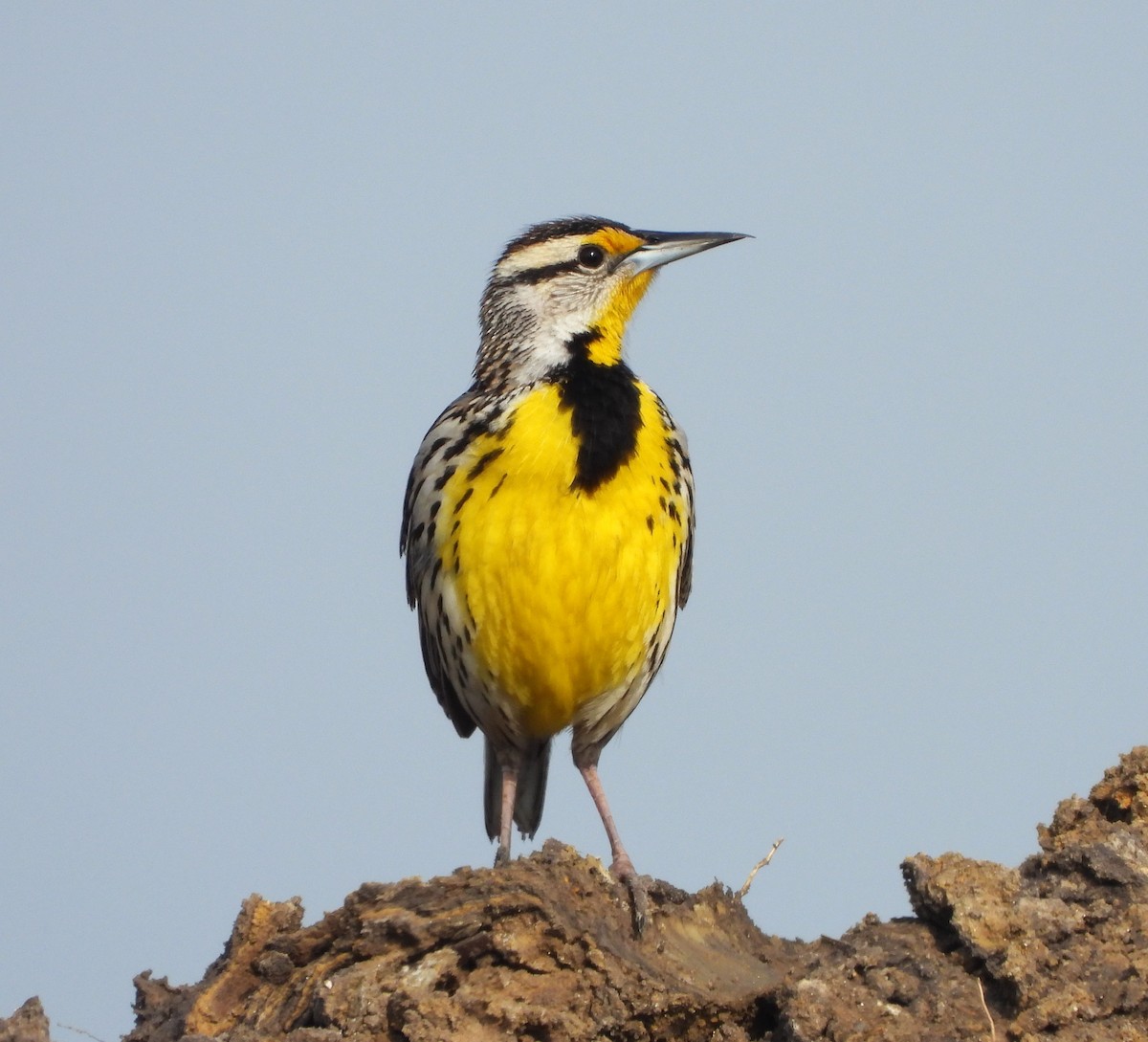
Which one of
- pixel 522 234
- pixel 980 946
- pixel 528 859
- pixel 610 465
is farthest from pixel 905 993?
pixel 522 234

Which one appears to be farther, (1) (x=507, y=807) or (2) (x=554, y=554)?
(1) (x=507, y=807)

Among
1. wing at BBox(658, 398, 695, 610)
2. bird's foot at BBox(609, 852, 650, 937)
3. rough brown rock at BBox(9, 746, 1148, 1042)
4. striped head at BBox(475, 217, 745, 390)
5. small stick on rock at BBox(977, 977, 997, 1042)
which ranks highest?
striped head at BBox(475, 217, 745, 390)

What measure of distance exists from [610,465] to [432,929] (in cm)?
233

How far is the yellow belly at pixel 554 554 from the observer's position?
6.43m

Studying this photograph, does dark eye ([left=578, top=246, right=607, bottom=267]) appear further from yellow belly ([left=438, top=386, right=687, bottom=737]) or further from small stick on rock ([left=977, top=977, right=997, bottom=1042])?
small stick on rock ([left=977, top=977, right=997, bottom=1042])

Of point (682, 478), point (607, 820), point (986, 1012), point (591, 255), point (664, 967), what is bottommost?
point (986, 1012)

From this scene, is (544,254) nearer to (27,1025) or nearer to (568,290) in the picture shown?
(568,290)

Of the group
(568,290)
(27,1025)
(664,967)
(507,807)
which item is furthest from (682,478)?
(27,1025)

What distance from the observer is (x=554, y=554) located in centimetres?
640

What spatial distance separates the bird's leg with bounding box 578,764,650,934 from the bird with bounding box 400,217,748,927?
0.04 feet

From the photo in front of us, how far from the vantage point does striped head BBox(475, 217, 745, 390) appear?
7133 millimetres

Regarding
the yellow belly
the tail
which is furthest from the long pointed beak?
the tail

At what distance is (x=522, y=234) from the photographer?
7586 mm

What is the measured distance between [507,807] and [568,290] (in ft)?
7.38
